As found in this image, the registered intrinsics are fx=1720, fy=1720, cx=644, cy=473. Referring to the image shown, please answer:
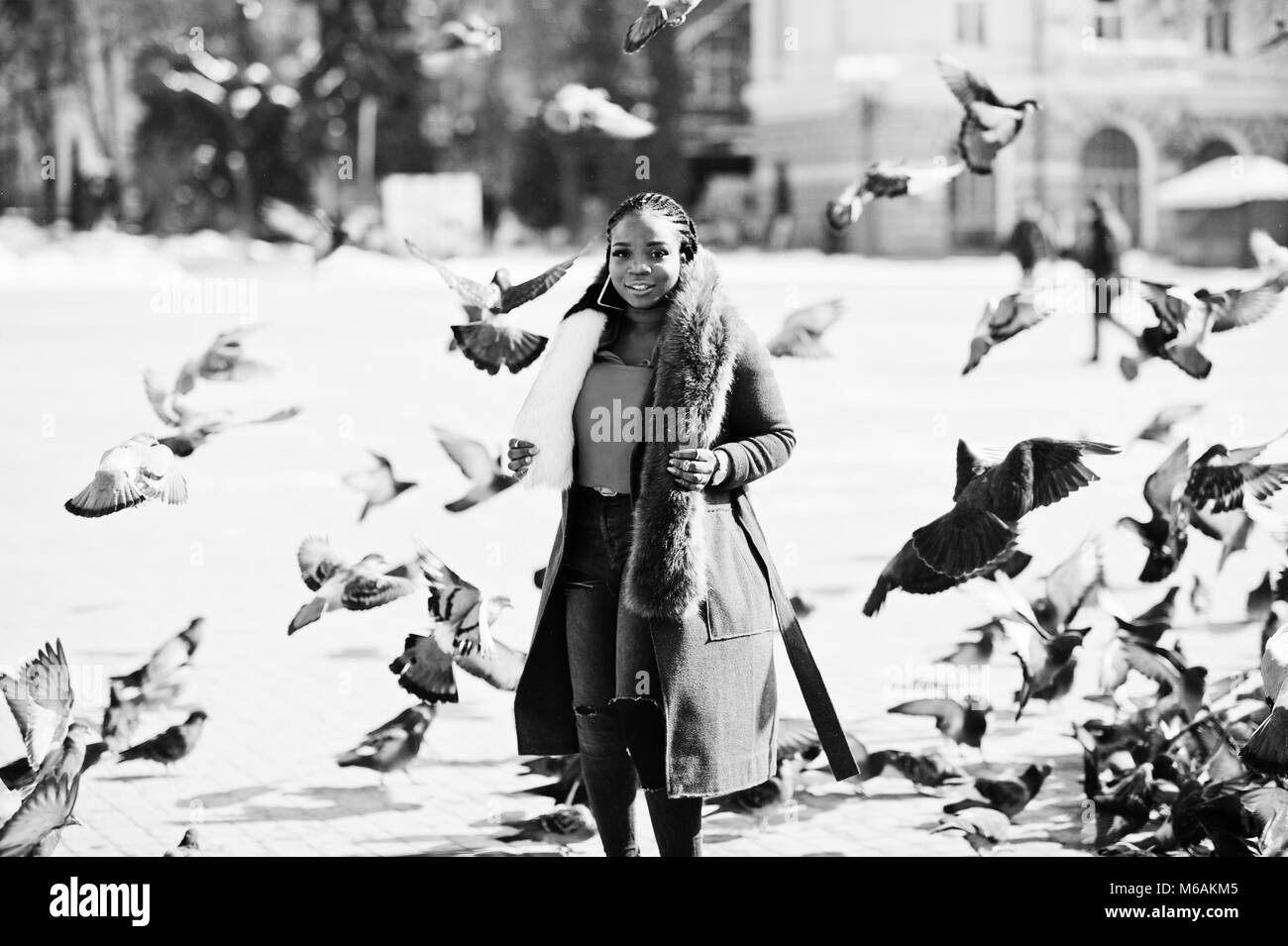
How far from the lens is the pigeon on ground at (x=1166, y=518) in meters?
4.67

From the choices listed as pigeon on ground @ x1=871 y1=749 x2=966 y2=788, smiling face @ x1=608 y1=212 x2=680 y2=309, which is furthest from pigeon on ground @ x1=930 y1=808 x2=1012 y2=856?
smiling face @ x1=608 y1=212 x2=680 y2=309

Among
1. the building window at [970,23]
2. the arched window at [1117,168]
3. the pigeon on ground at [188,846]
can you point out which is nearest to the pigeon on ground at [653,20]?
the pigeon on ground at [188,846]

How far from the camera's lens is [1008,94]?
38.2 meters

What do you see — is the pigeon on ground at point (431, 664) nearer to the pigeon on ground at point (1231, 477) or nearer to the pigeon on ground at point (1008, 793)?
the pigeon on ground at point (1008, 793)

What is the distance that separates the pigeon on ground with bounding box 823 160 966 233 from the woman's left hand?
4.52 ft

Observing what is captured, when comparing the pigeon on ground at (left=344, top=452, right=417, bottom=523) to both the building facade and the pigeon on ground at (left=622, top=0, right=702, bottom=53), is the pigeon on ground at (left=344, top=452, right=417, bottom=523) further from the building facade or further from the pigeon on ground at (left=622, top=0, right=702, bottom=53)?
the building facade

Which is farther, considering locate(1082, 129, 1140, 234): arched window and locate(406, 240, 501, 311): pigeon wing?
locate(1082, 129, 1140, 234): arched window

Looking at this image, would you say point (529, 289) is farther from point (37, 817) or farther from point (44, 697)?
point (37, 817)

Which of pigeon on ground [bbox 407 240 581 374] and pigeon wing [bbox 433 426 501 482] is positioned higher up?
pigeon on ground [bbox 407 240 581 374]

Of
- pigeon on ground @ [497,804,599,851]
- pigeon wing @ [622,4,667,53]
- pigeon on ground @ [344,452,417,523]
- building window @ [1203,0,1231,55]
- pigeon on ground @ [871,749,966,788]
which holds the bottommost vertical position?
pigeon on ground @ [497,804,599,851]

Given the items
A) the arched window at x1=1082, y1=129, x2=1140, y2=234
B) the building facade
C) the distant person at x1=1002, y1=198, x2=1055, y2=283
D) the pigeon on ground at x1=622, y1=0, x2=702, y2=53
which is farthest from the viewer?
the arched window at x1=1082, y1=129, x2=1140, y2=234

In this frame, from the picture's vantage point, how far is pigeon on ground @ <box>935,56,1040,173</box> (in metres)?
4.62
